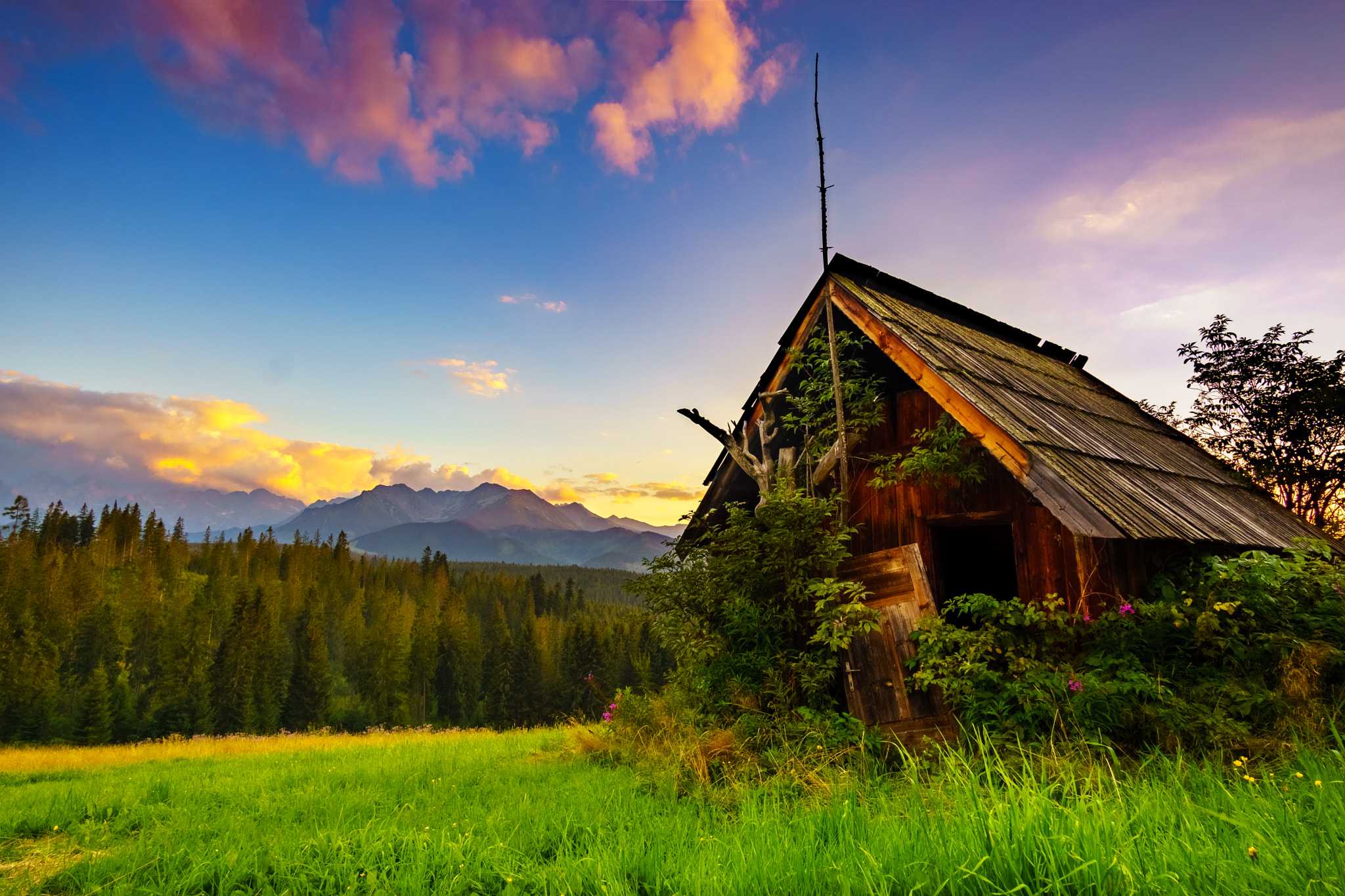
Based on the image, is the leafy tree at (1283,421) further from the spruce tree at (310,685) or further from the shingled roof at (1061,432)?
the spruce tree at (310,685)

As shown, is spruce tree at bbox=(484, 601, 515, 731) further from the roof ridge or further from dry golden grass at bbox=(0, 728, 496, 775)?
the roof ridge

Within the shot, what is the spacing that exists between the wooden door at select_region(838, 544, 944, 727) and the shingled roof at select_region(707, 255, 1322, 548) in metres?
1.80

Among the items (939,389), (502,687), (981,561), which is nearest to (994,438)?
(939,389)

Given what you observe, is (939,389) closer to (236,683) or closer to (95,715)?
(236,683)

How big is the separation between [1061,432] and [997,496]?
98cm

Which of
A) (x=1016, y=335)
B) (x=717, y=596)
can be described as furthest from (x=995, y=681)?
(x=1016, y=335)

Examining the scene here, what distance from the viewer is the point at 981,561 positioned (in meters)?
10.6

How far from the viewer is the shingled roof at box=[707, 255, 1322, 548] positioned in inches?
218

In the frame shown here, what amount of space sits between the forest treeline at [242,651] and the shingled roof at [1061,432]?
46018mm

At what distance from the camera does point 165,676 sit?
67.8m

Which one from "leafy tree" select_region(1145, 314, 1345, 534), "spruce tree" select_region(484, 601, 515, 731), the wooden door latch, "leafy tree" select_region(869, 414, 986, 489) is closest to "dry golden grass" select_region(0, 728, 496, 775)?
the wooden door latch

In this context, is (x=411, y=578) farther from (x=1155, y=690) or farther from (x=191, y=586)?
(x=1155, y=690)

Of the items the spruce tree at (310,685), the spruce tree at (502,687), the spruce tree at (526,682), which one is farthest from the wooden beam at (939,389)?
the spruce tree at (310,685)

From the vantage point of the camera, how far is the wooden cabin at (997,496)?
5.89 m
